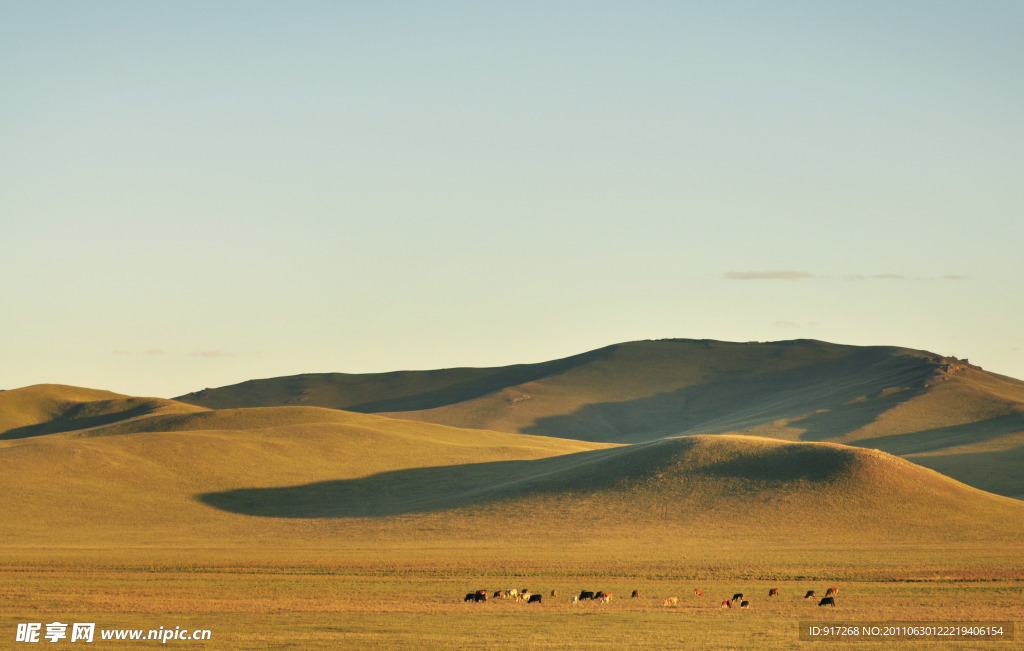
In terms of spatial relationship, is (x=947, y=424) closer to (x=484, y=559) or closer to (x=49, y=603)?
(x=484, y=559)

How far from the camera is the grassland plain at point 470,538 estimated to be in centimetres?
3297

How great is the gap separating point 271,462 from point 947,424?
110 metres

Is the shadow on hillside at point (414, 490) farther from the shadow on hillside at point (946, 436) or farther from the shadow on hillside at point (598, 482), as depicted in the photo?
the shadow on hillside at point (946, 436)

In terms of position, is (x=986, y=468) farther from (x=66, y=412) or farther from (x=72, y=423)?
(x=66, y=412)

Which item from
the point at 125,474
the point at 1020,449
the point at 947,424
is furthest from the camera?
the point at 947,424

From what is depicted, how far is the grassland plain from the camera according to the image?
108ft

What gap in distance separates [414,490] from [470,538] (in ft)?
85.9

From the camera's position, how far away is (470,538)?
73.5m

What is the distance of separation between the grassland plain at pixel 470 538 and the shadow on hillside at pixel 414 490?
1.23 ft

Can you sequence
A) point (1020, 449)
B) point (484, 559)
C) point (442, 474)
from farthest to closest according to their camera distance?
point (1020, 449), point (442, 474), point (484, 559)

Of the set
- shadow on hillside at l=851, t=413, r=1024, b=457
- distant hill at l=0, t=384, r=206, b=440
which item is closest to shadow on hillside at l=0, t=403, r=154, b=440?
distant hill at l=0, t=384, r=206, b=440

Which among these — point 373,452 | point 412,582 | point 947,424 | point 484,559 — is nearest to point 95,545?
point 484,559

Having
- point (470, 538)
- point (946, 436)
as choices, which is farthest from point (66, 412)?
point (946, 436)

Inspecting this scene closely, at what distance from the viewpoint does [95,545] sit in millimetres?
66438
